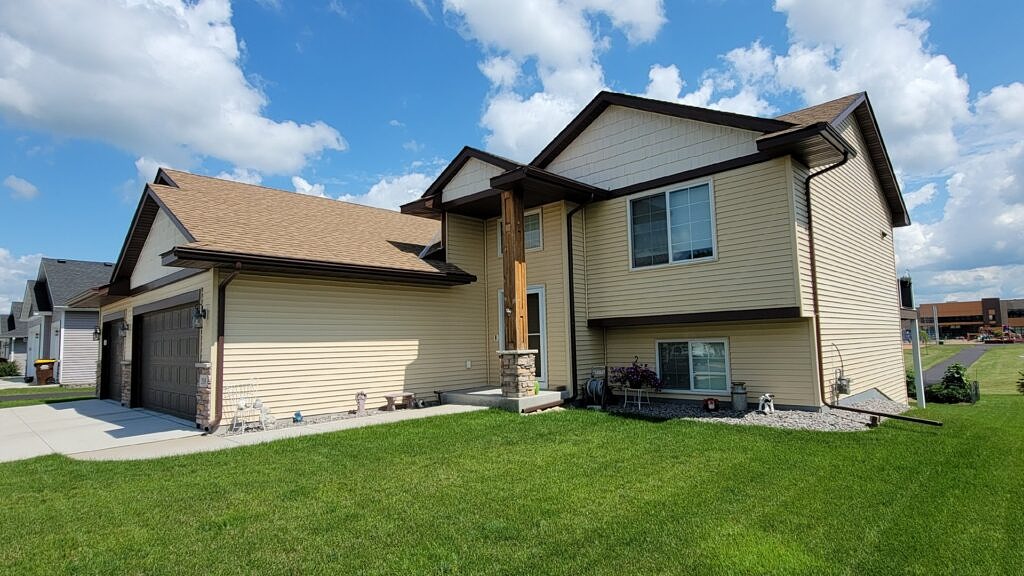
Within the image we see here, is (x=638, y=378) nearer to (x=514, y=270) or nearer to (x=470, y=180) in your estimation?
(x=514, y=270)

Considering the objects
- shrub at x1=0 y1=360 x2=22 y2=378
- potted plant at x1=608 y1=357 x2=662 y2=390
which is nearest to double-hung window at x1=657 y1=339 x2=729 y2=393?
potted plant at x1=608 y1=357 x2=662 y2=390

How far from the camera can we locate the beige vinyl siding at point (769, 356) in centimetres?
897

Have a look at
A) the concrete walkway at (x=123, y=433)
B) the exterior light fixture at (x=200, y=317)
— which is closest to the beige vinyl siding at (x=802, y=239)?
the concrete walkway at (x=123, y=433)

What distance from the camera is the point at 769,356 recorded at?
9.36 m

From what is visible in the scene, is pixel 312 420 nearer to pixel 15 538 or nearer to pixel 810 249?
pixel 15 538

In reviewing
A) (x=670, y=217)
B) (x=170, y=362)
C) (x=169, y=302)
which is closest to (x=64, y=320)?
(x=170, y=362)

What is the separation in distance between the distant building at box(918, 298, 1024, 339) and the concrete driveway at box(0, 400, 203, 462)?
98.1 metres

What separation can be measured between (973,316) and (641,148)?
101059mm

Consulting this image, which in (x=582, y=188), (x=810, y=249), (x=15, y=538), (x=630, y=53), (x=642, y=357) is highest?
(x=630, y=53)

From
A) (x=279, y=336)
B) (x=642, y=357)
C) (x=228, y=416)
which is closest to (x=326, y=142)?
(x=279, y=336)

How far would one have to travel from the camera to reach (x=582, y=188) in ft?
35.6

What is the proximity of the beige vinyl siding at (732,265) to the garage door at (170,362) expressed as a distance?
821 centimetres

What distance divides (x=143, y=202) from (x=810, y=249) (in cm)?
1319

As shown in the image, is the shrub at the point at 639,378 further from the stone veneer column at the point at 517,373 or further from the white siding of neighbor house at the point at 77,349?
the white siding of neighbor house at the point at 77,349
